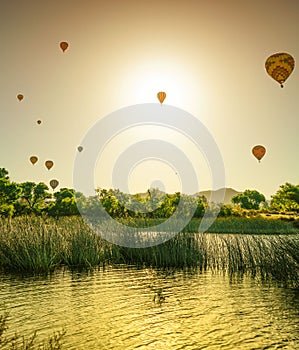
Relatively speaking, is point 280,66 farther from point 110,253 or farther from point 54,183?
point 54,183

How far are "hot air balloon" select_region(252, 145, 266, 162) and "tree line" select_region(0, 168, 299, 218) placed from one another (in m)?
6.07

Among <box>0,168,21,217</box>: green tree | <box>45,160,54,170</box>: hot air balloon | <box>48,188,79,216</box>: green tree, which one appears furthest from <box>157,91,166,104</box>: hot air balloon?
<box>48,188,79,216</box>: green tree

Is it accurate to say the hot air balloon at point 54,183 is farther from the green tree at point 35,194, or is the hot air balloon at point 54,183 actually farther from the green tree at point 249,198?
the green tree at point 249,198

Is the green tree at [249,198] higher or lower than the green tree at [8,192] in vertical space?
higher

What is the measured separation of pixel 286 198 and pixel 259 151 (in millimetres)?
59253

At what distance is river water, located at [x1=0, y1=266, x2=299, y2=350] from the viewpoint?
5762mm

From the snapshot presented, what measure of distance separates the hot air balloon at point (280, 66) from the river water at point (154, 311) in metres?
9.14

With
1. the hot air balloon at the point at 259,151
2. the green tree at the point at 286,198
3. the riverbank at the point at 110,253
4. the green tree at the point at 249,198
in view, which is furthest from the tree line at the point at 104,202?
the hot air balloon at the point at 259,151

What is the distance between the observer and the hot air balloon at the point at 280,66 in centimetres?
1589

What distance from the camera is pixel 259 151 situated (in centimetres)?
2381

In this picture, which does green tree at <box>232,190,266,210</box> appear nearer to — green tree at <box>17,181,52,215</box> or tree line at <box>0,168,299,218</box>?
tree line at <box>0,168,299,218</box>

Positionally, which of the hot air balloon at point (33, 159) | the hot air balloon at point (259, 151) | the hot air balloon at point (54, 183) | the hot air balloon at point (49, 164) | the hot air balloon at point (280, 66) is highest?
the hot air balloon at point (54, 183)

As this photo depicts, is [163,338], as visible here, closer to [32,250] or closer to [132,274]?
[132,274]

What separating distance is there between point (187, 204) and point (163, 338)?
150 feet
